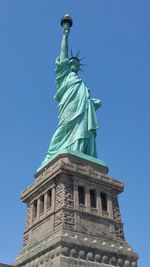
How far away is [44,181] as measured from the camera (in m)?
30.6

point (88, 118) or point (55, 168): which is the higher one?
point (88, 118)

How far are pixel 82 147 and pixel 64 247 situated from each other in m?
9.94

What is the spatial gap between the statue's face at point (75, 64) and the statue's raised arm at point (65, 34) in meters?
0.85

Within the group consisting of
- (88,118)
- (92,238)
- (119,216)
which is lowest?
(92,238)

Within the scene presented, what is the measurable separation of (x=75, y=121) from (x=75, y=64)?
26.0 feet

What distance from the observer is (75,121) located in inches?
1329

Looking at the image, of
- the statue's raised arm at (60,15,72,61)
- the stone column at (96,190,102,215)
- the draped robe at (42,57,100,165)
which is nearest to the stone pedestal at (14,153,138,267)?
the stone column at (96,190,102,215)

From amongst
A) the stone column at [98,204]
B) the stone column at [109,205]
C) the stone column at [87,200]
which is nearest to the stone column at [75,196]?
the stone column at [87,200]

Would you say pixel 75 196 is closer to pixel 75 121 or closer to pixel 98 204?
pixel 98 204

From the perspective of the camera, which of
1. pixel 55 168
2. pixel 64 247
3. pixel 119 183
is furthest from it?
pixel 119 183

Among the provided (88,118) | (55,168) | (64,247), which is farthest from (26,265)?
(88,118)

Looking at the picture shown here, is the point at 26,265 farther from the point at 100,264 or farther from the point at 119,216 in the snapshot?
the point at 119,216

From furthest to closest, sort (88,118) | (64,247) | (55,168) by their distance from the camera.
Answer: (88,118) < (55,168) < (64,247)

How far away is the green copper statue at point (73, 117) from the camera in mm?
33031
